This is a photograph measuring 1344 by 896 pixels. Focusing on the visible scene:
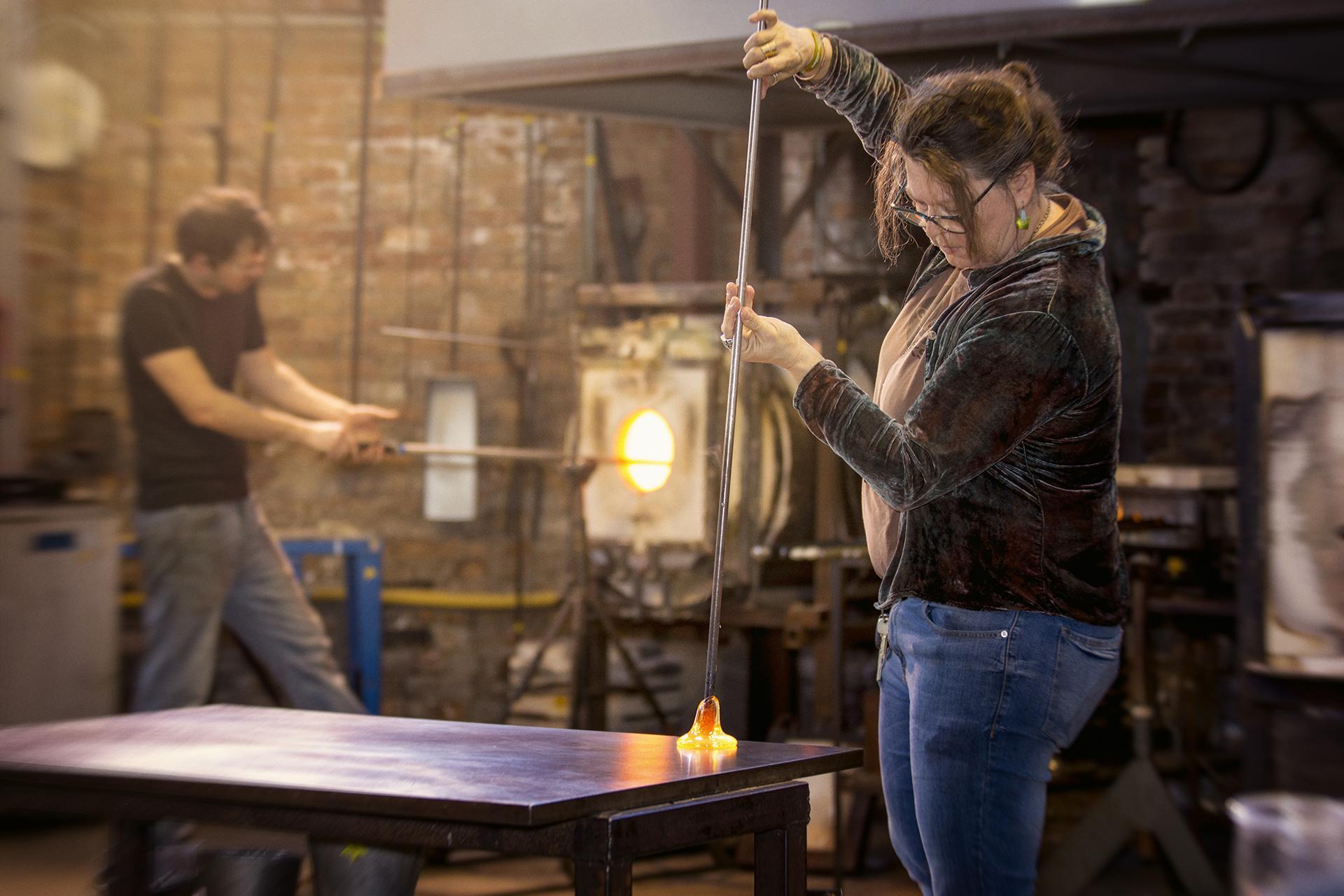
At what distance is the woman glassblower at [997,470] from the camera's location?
4.90ft

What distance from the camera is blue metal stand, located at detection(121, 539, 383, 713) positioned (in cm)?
452

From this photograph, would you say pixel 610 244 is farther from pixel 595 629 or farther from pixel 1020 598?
pixel 1020 598

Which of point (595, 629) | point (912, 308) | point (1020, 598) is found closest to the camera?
point (1020, 598)

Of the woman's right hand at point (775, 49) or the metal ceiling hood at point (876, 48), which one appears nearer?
the woman's right hand at point (775, 49)

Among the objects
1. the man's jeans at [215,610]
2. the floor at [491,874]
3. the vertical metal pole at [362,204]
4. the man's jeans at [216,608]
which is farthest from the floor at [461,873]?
the vertical metal pole at [362,204]

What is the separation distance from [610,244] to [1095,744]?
2.64 meters

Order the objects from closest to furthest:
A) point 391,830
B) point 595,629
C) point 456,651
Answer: point 391,830 < point 595,629 < point 456,651

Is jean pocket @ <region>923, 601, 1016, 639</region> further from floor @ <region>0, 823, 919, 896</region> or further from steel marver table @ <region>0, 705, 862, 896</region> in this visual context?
floor @ <region>0, 823, 919, 896</region>

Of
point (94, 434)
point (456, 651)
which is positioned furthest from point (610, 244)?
point (94, 434)

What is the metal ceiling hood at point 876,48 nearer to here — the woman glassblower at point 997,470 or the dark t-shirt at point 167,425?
the dark t-shirt at point 167,425

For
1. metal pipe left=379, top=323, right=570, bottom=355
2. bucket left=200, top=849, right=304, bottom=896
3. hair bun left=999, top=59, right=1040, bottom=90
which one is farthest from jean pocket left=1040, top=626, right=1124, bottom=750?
metal pipe left=379, top=323, right=570, bottom=355

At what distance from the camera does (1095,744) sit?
405 cm

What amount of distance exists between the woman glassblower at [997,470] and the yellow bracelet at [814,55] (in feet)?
0.86

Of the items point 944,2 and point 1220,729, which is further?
point 1220,729
